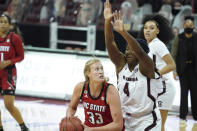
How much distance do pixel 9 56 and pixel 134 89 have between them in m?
3.11

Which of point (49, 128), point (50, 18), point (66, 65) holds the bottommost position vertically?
point (49, 128)

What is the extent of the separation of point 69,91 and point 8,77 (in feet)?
11.8

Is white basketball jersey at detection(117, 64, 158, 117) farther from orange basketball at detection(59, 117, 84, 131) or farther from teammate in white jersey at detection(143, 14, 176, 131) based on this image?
teammate in white jersey at detection(143, 14, 176, 131)

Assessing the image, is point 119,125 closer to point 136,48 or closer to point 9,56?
point 136,48

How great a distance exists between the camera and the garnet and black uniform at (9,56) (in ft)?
22.5

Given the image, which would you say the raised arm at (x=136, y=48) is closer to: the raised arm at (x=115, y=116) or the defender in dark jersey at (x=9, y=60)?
the raised arm at (x=115, y=116)

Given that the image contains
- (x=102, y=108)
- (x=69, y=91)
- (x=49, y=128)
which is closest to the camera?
(x=102, y=108)

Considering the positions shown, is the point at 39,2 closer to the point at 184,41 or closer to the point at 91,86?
the point at 184,41

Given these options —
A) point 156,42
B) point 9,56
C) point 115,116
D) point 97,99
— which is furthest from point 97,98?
point 9,56

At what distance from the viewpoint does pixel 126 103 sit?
14.6ft

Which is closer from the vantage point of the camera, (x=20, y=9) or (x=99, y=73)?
(x=99, y=73)

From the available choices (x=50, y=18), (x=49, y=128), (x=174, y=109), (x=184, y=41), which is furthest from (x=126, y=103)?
(x=50, y=18)

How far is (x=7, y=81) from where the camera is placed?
688 cm

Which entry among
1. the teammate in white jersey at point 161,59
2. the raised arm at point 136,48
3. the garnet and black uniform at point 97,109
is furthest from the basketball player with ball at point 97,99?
the teammate in white jersey at point 161,59
